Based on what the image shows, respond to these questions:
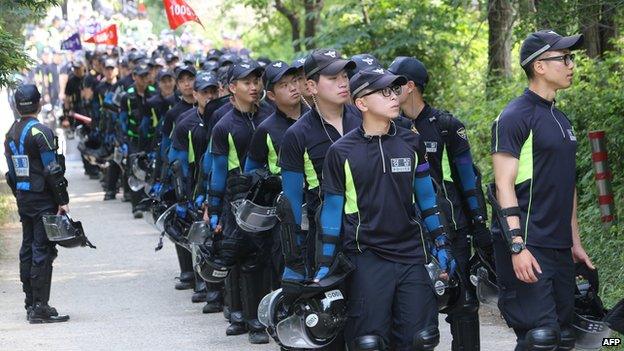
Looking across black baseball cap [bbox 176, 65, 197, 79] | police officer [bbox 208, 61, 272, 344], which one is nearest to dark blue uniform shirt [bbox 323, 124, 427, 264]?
police officer [bbox 208, 61, 272, 344]

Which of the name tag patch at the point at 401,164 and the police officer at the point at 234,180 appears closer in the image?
the name tag patch at the point at 401,164

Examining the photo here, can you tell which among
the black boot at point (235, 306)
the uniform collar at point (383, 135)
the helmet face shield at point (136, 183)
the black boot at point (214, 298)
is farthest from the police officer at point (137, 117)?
the uniform collar at point (383, 135)

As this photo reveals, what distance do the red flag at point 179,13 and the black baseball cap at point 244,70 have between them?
369 inches

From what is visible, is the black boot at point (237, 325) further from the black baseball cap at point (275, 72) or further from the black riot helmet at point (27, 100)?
the black riot helmet at point (27, 100)

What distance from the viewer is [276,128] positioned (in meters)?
9.79

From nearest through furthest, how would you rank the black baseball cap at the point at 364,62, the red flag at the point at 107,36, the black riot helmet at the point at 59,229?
the black baseball cap at the point at 364,62 < the black riot helmet at the point at 59,229 < the red flag at the point at 107,36

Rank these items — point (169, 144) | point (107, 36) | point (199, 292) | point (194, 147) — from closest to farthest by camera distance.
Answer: point (194, 147) < point (199, 292) < point (169, 144) < point (107, 36)

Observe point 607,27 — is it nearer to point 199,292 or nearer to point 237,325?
point 199,292

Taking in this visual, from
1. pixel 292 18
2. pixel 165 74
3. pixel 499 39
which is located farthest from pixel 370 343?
pixel 292 18

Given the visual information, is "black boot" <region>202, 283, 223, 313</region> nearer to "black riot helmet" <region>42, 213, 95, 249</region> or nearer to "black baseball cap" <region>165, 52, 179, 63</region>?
"black riot helmet" <region>42, 213, 95, 249</region>

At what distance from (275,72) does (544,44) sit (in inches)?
119

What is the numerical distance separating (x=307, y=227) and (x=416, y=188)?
111 cm

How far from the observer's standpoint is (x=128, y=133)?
19594 millimetres

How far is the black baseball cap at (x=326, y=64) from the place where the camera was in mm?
8539
